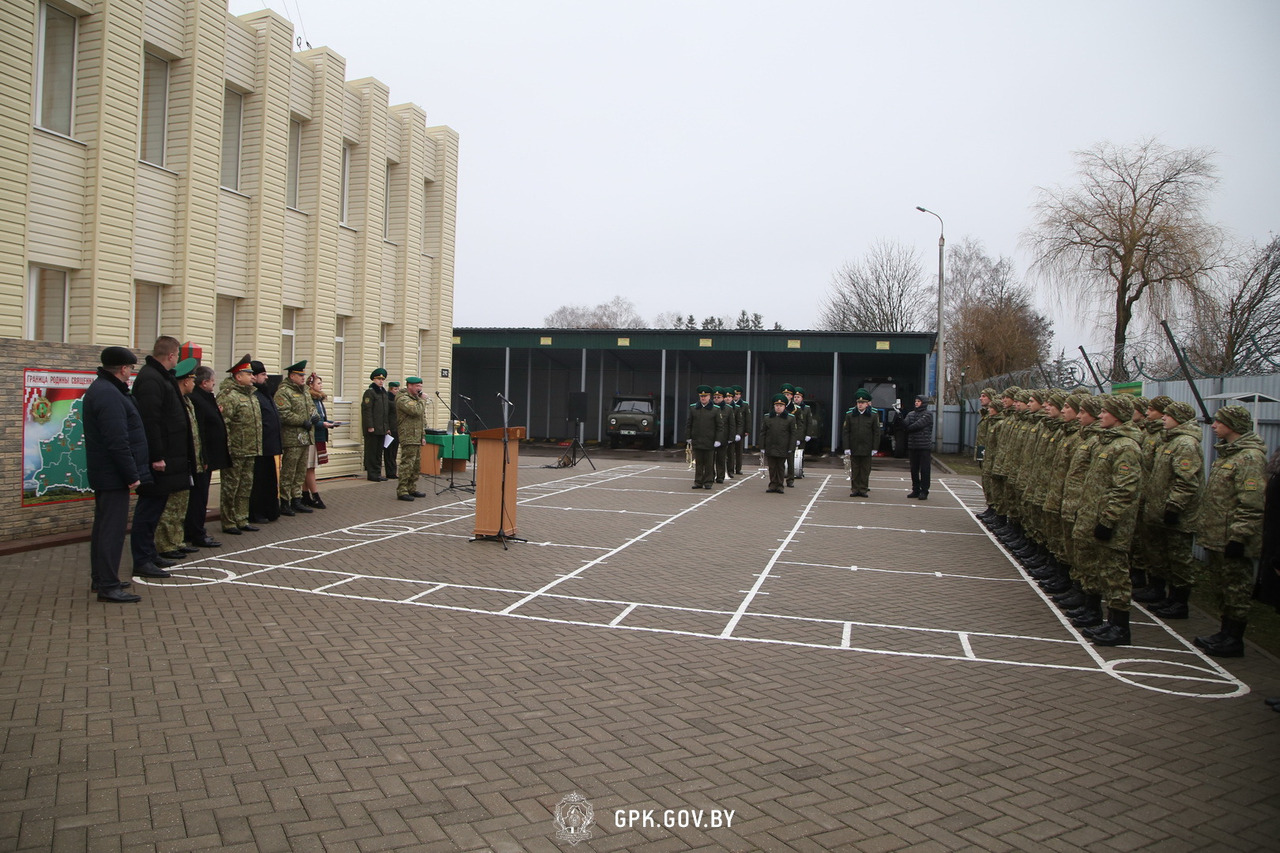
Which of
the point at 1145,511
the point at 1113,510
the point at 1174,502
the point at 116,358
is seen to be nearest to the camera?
the point at 1113,510

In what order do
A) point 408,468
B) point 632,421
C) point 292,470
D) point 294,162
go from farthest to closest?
point 632,421, point 294,162, point 408,468, point 292,470

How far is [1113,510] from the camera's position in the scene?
6.69 m

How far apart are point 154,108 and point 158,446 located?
8.76m

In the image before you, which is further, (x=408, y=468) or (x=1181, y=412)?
(x=408, y=468)

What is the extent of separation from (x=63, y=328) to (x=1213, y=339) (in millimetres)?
24435

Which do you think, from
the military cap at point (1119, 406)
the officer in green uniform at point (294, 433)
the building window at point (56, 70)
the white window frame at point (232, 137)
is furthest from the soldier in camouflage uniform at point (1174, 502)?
the white window frame at point (232, 137)

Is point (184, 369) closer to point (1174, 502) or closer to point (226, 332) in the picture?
point (226, 332)

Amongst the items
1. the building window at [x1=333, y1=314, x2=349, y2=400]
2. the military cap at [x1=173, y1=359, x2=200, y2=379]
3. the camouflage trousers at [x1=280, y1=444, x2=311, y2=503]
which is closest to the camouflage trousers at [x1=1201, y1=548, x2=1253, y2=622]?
the military cap at [x1=173, y1=359, x2=200, y2=379]

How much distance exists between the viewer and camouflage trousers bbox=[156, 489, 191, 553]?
876cm

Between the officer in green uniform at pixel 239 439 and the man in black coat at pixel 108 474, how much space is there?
11.2 feet

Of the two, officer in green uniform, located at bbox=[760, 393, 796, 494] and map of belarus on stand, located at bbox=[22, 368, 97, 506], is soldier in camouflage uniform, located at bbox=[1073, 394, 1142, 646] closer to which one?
officer in green uniform, located at bbox=[760, 393, 796, 494]

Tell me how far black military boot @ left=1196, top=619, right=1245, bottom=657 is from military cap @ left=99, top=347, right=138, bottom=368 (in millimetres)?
8814

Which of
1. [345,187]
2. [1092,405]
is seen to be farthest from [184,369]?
[345,187]

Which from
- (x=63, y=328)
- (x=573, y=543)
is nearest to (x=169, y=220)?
(x=63, y=328)
